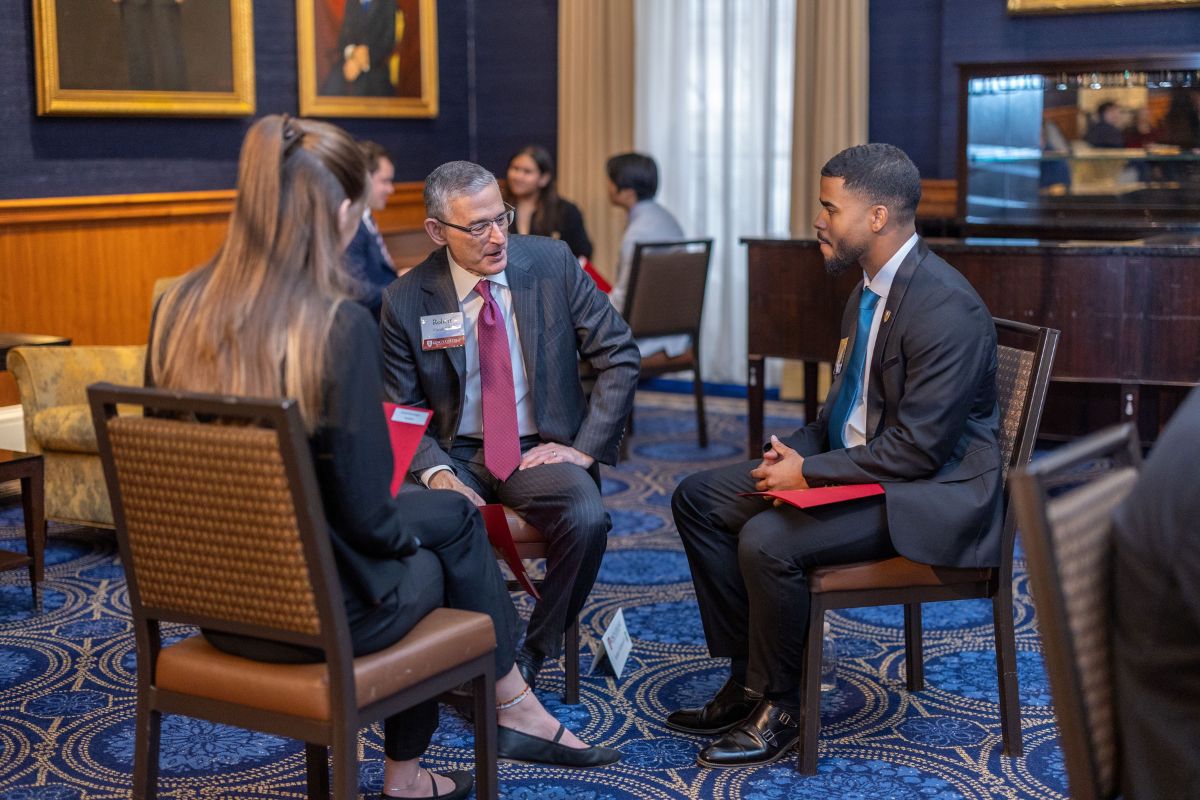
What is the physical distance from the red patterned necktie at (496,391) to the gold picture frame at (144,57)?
3.23 meters

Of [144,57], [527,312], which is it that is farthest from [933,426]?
[144,57]

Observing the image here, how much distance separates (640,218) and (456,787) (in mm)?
3937

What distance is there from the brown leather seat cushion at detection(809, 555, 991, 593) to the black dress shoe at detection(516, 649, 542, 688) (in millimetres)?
733

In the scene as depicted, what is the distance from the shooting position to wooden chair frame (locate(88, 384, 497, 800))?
6.63 feet

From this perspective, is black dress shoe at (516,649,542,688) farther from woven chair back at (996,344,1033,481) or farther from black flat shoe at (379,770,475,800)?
woven chair back at (996,344,1033,481)

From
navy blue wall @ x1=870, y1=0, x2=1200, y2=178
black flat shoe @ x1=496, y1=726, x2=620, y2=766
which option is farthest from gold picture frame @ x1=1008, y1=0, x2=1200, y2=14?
black flat shoe @ x1=496, y1=726, x2=620, y2=766

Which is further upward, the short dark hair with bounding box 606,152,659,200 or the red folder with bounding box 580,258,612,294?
the short dark hair with bounding box 606,152,659,200

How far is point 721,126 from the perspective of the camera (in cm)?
759

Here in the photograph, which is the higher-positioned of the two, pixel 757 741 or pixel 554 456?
pixel 554 456

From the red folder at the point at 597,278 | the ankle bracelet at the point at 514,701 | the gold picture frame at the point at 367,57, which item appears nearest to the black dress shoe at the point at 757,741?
the ankle bracelet at the point at 514,701

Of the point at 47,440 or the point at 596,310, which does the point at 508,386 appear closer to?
the point at 596,310

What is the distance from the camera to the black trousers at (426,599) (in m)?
2.24

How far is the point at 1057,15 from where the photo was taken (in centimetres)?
651

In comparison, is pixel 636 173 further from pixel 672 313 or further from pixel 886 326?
pixel 886 326
